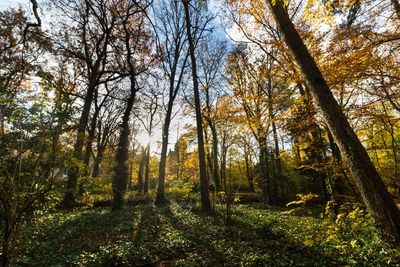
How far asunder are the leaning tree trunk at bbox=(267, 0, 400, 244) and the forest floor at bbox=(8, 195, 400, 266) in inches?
19.5

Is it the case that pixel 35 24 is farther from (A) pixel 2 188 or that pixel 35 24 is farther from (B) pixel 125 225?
(B) pixel 125 225

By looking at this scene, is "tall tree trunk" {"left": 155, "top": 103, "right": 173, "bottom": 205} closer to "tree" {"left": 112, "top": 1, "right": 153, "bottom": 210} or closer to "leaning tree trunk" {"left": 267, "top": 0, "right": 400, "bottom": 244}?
"tree" {"left": 112, "top": 1, "right": 153, "bottom": 210}

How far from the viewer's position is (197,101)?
10.8 meters

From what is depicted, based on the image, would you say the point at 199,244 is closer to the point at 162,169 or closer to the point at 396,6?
the point at 396,6

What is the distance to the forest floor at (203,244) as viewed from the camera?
4.18m

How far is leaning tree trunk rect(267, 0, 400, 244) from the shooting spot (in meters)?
3.63

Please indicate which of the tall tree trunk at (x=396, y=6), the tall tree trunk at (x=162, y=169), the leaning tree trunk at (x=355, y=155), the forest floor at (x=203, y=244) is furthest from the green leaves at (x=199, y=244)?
the tall tree trunk at (x=162, y=169)

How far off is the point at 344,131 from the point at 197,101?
7448 millimetres

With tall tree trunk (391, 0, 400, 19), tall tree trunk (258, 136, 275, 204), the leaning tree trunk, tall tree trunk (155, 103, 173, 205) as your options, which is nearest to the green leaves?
the leaning tree trunk

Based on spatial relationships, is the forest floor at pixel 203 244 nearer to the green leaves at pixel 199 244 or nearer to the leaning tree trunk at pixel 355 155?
the green leaves at pixel 199 244

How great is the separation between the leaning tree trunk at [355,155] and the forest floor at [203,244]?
495mm

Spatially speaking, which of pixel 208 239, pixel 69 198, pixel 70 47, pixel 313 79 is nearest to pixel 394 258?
pixel 313 79

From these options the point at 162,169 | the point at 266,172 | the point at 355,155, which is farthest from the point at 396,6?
the point at 162,169

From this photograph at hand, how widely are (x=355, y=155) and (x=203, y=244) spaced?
13.1 feet
